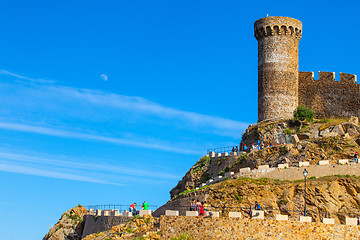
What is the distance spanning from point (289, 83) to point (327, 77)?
5815 millimetres

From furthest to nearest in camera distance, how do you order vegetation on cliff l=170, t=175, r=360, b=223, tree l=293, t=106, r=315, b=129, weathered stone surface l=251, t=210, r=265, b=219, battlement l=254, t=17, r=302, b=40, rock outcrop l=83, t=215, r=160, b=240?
battlement l=254, t=17, r=302, b=40
tree l=293, t=106, r=315, b=129
vegetation on cliff l=170, t=175, r=360, b=223
rock outcrop l=83, t=215, r=160, b=240
weathered stone surface l=251, t=210, r=265, b=219

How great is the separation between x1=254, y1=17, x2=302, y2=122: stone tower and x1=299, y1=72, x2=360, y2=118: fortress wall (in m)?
1.96

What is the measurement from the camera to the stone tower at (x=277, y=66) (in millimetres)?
65125

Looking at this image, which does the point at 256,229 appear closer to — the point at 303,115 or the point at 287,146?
the point at 287,146

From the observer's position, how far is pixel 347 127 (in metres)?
57.5

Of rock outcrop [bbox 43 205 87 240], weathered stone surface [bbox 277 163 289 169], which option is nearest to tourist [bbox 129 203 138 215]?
rock outcrop [bbox 43 205 87 240]

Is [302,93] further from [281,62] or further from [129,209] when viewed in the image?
[129,209]

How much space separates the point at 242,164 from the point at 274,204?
13.2 metres

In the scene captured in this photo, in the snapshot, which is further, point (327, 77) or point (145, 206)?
point (327, 77)

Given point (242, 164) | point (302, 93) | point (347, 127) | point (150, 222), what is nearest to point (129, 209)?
point (150, 222)

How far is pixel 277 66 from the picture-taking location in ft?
216

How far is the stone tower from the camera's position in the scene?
6512 centimetres

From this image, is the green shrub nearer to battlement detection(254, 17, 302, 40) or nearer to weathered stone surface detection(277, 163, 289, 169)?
battlement detection(254, 17, 302, 40)

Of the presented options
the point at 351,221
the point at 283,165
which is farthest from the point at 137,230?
the point at 283,165
